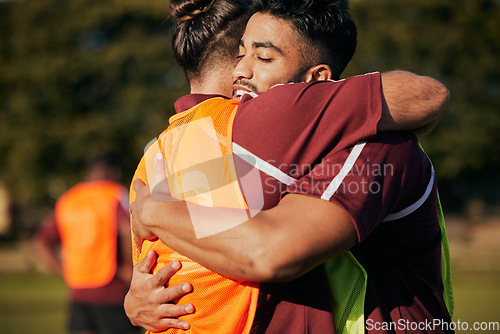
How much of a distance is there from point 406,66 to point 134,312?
30.6 metres

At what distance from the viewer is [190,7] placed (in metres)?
2.96

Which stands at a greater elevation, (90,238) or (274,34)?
(274,34)

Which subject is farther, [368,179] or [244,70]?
[244,70]

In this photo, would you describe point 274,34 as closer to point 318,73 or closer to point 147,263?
point 318,73

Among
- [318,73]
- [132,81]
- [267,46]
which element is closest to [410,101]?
[318,73]

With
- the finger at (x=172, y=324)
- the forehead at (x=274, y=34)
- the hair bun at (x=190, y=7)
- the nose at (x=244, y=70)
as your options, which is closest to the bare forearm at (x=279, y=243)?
the finger at (x=172, y=324)

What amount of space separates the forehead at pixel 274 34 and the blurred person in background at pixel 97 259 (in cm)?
481

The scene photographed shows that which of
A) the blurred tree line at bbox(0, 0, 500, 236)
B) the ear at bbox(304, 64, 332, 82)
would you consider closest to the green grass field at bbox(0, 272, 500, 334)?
the ear at bbox(304, 64, 332, 82)

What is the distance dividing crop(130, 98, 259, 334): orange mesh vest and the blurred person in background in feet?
16.1

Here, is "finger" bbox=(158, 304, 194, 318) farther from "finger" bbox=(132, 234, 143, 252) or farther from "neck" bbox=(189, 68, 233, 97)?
"neck" bbox=(189, 68, 233, 97)

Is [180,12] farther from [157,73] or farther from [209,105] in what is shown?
[157,73]

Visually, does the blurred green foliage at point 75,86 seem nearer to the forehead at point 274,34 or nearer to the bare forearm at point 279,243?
the forehead at point 274,34

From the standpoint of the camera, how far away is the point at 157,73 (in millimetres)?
32281

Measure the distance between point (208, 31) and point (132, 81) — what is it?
30.7 meters
